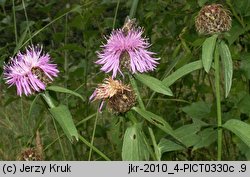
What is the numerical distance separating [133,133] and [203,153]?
0.90 m

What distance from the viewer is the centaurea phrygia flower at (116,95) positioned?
1.08 m

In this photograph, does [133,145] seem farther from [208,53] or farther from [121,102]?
[208,53]

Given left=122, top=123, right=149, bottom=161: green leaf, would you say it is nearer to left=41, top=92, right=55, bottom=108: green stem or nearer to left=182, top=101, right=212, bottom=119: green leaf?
left=41, top=92, right=55, bottom=108: green stem

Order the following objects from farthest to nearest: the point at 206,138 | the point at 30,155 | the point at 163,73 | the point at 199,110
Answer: the point at 163,73 < the point at 199,110 < the point at 206,138 < the point at 30,155

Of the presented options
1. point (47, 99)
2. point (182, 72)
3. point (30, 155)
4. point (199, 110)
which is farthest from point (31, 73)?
point (199, 110)

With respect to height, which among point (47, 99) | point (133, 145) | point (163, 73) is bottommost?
point (133, 145)

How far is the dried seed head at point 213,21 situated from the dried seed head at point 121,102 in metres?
0.22

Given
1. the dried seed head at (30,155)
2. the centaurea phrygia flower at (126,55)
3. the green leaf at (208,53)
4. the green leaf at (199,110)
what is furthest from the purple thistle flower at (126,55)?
the green leaf at (199,110)

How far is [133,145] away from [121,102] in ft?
0.25

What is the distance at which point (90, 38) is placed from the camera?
6.57ft

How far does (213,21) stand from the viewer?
120 centimetres

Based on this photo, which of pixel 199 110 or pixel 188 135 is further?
pixel 199 110

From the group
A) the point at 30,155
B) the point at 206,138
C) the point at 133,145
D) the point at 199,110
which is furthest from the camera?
the point at 199,110

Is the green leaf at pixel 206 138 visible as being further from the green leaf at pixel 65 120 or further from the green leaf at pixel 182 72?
the green leaf at pixel 65 120
